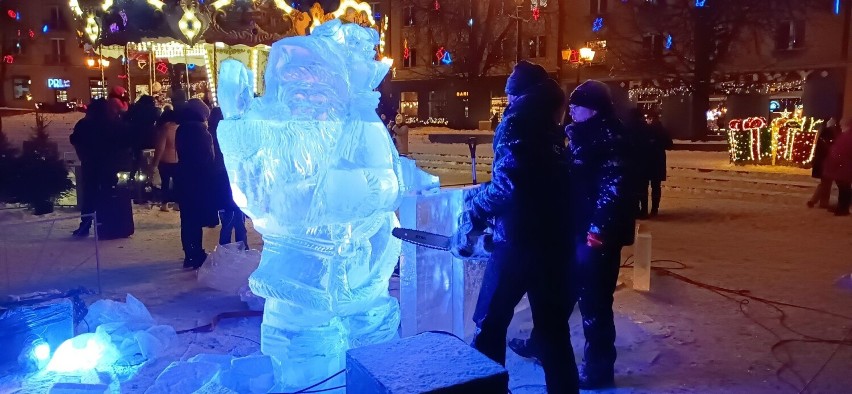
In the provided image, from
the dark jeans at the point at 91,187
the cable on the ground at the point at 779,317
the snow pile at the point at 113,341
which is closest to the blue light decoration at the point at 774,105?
the cable on the ground at the point at 779,317

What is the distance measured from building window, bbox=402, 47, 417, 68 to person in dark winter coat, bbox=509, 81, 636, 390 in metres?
36.2

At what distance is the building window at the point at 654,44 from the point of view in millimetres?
27634

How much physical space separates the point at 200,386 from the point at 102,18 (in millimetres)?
6016

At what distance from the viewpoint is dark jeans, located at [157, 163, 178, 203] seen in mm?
8648

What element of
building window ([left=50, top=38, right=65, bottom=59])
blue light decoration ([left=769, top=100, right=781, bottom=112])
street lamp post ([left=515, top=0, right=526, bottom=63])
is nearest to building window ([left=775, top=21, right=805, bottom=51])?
blue light decoration ([left=769, top=100, right=781, bottom=112])

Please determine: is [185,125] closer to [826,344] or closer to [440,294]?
[440,294]

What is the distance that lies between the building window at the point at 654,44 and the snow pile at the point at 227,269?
25.0 m

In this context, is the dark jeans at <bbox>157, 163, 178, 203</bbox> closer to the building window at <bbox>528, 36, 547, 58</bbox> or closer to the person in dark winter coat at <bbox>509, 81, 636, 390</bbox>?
the person in dark winter coat at <bbox>509, 81, 636, 390</bbox>

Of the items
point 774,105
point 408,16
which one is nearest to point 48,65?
point 408,16

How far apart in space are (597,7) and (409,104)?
14064 millimetres

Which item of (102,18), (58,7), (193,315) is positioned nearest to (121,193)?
(102,18)

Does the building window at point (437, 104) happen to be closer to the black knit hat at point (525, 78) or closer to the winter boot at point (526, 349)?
the winter boot at point (526, 349)

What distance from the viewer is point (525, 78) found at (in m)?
3.07

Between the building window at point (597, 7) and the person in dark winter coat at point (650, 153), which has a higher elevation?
the building window at point (597, 7)
